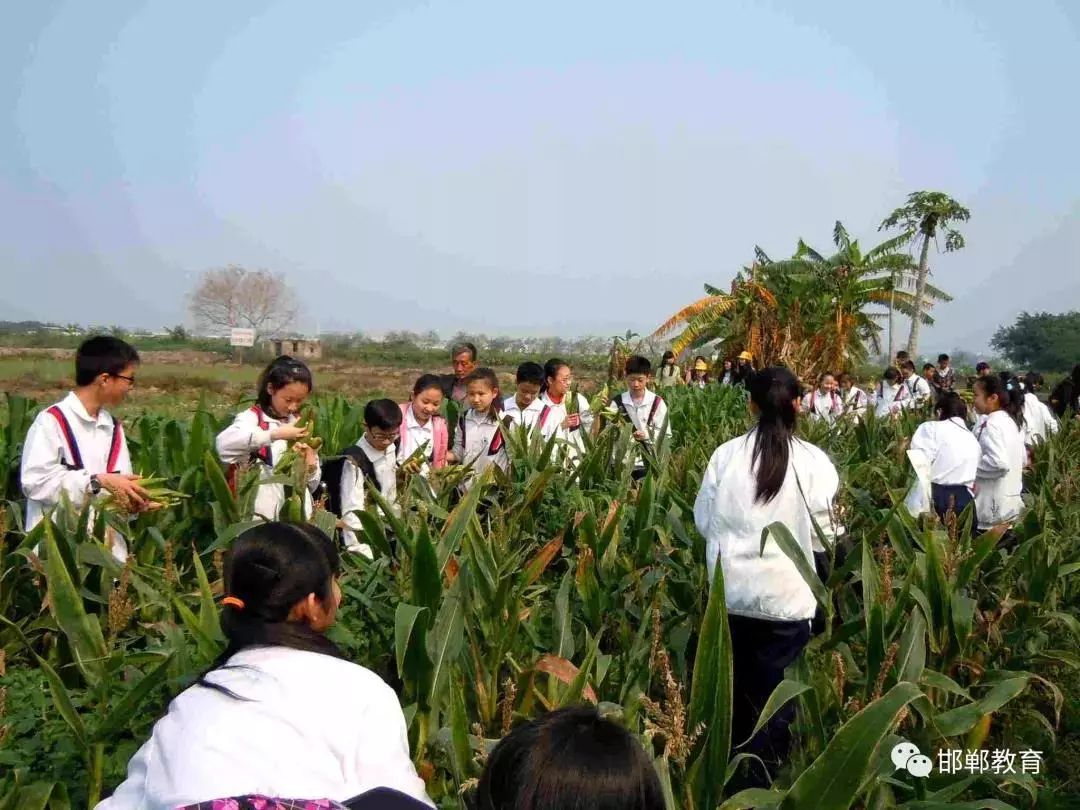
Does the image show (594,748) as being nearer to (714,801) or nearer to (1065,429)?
(714,801)

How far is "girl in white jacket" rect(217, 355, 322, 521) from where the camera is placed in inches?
137

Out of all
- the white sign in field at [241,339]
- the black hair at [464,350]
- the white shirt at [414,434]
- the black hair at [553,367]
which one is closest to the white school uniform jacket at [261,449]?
the white shirt at [414,434]

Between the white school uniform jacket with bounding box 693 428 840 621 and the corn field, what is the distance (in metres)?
0.08

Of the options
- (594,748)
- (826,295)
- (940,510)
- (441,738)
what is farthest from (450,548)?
(826,295)

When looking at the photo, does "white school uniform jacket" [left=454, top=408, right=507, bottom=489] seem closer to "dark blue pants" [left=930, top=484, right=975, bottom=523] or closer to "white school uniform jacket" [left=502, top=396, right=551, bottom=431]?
"white school uniform jacket" [left=502, top=396, right=551, bottom=431]

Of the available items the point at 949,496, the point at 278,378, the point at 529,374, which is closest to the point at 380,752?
the point at 278,378

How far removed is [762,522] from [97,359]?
8.06ft

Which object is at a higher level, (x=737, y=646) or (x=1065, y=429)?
(x=1065, y=429)

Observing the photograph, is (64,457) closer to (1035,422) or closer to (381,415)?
(381,415)

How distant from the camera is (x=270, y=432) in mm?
3418

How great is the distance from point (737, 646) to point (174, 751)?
81.4 inches

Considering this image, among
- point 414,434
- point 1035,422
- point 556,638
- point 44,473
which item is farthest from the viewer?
point 1035,422

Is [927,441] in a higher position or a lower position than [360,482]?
higher

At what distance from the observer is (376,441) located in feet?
12.5
